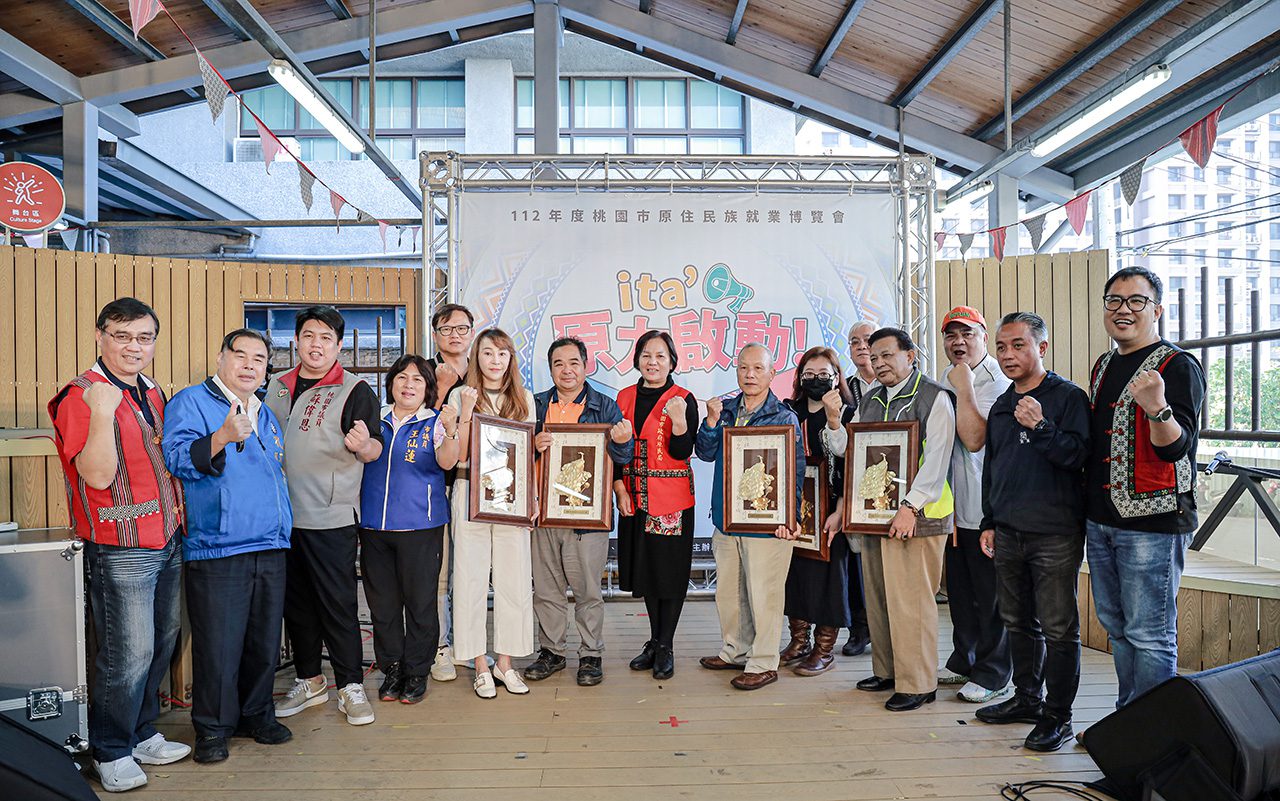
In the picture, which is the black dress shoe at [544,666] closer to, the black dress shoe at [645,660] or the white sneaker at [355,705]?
the black dress shoe at [645,660]

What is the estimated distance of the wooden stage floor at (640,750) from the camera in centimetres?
287

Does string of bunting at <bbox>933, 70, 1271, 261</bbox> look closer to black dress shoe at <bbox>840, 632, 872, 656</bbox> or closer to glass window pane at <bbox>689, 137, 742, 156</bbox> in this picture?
black dress shoe at <bbox>840, 632, 872, 656</bbox>

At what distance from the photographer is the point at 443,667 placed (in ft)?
13.5

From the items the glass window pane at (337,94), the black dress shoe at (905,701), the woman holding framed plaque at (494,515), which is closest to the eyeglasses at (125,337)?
the woman holding framed plaque at (494,515)

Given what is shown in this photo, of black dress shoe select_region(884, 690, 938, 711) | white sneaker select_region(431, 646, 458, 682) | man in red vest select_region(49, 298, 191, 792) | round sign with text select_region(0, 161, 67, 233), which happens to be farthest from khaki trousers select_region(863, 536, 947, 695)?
round sign with text select_region(0, 161, 67, 233)

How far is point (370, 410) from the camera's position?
11.4 ft

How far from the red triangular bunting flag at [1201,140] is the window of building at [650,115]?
33.1 feet

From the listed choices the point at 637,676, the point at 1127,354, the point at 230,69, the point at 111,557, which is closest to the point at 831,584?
the point at 637,676

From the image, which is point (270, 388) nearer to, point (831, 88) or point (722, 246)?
point (722, 246)

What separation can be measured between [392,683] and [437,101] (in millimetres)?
12491

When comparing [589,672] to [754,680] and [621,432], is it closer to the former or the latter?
[754,680]

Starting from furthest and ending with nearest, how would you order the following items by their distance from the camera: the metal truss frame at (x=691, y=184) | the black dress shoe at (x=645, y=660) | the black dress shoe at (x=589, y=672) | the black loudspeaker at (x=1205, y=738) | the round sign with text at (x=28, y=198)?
the round sign with text at (x=28, y=198), the metal truss frame at (x=691, y=184), the black dress shoe at (x=645, y=660), the black dress shoe at (x=589, y=672), the black loudspeaker at (x=1205, y=738)

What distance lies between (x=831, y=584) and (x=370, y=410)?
2509mm

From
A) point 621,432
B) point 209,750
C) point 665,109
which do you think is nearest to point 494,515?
point 621,432
